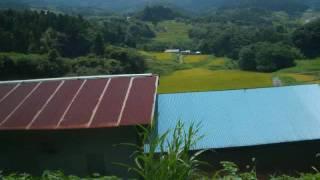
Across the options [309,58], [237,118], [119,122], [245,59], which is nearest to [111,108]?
[119,122]

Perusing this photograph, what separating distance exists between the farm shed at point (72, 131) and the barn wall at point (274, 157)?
2.33 metres

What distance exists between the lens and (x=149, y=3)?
499 ft

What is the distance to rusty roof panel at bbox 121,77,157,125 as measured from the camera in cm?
903

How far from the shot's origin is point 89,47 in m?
46.9

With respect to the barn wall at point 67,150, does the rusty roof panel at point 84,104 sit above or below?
above

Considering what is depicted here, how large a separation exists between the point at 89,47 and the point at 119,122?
3852cm

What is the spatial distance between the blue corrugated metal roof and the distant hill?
8872 centimetres

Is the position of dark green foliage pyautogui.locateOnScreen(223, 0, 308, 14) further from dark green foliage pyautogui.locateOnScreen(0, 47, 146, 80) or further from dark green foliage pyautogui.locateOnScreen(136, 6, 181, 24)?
dark green foliage pyautogui.locateOnScreen(0, 47, 146, 80)

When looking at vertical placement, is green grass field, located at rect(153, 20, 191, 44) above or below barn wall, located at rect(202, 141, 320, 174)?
below

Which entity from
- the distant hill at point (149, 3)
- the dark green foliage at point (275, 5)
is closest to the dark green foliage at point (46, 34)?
the distant hill at point (149, 3)

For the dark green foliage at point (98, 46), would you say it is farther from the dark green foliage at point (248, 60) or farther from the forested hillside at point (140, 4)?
the forested hillside at point (140, 4)

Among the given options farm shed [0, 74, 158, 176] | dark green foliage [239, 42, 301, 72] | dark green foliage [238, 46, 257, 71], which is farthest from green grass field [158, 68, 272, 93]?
farm shed [0, 74, 158, 176]

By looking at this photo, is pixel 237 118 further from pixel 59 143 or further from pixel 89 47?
pixel 89 47

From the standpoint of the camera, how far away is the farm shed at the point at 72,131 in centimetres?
920
